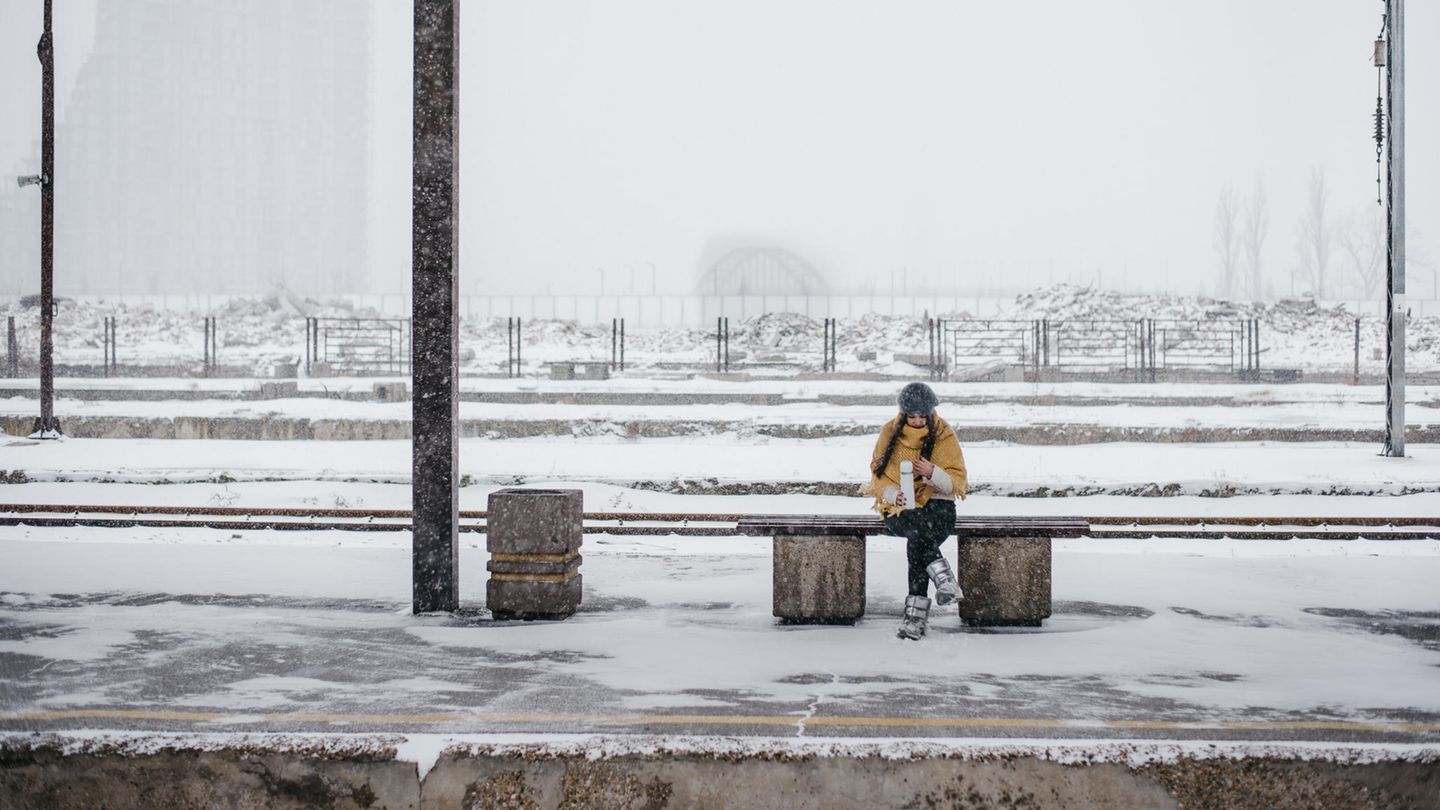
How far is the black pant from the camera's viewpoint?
22.5ft

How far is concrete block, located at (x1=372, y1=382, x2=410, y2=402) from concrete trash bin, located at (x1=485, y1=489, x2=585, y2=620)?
64.6ft

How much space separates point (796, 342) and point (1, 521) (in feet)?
166

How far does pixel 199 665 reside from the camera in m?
6.07

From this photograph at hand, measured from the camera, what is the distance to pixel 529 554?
7.37 m

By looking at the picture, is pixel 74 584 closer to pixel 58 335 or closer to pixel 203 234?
pixel 58 335

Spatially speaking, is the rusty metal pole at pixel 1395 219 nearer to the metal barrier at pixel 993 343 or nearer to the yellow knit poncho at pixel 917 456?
the yellow knit poncho at pixel 917 456

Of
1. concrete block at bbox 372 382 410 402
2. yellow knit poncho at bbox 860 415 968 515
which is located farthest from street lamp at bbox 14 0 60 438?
yellow knit poncho at bbox 860 415 968 515

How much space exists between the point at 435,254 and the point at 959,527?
3782mm

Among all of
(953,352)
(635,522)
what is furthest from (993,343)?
(635,522)

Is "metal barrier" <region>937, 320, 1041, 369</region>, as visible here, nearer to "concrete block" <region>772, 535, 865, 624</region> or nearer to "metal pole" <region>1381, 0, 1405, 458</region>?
"metal pole" <region>1381, 0, 1405, 458</region>

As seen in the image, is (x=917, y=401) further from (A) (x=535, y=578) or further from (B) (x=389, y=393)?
(B) (x=389, y=393)

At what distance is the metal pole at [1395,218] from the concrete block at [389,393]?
19830 mm

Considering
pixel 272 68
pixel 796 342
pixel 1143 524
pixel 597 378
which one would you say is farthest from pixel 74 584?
pixel 272 68

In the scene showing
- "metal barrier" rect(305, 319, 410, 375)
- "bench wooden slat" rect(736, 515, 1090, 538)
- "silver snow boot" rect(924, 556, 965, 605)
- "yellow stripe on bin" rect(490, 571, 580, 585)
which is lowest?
"yellow stripe on bin" rect(490, 571, 580, 585)
